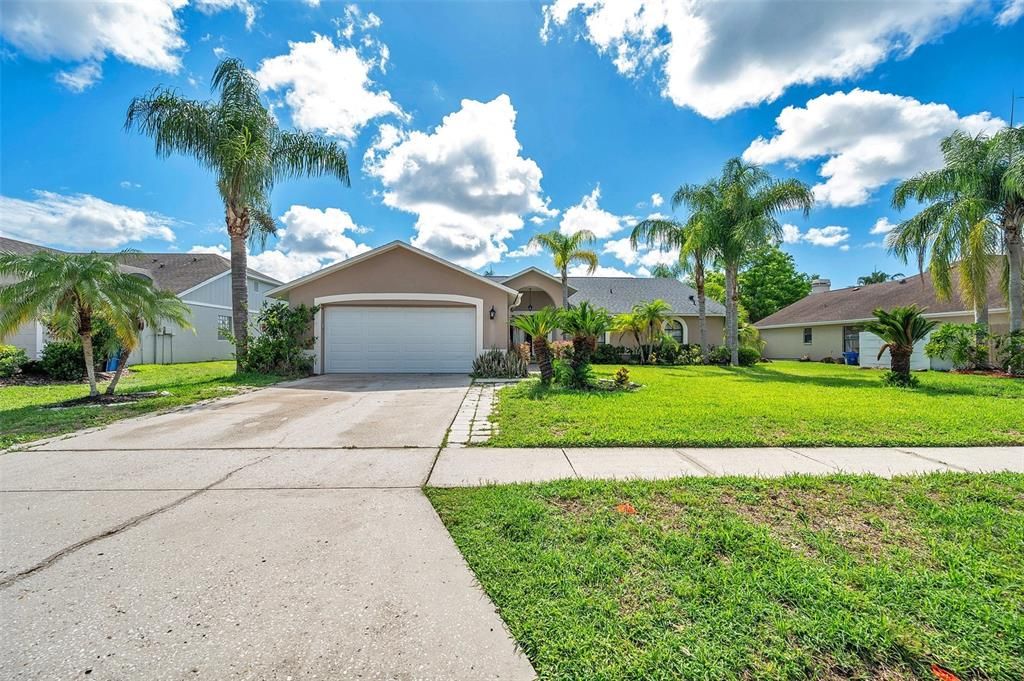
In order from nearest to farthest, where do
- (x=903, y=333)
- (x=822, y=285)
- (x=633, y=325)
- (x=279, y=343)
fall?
(x=903, y=333) → (x=279, y=343) → (x=633, y=325) → (x=822, y=285)

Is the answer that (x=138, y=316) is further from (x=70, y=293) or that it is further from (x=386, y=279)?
(x=386, y=279)

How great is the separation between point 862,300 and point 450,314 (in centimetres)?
2352

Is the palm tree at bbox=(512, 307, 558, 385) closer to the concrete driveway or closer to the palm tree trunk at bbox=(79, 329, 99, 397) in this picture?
the concrete driveway

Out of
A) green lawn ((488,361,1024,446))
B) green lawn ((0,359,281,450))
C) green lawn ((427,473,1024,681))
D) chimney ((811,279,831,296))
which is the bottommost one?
green lawn ((427,473,1024,681))

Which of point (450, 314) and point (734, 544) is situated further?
point (450, 314)

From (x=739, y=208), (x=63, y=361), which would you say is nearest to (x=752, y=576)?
(x=63, y=361)

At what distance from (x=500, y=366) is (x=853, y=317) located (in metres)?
19.7

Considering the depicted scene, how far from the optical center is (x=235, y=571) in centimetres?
245

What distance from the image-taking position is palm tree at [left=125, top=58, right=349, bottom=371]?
11.8 m

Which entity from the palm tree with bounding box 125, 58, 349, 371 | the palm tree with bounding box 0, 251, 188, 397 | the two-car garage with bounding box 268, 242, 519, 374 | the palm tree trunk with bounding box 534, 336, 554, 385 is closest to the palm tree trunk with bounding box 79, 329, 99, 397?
the palm tree with bounding box 0, 251, 188, 397

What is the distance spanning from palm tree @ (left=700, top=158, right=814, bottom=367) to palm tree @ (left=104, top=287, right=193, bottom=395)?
17.8m

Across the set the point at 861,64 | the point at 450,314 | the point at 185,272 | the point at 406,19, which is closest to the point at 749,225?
the point at 861,64

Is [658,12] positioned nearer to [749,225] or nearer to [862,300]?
[749,225]

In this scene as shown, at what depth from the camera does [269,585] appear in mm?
2322
